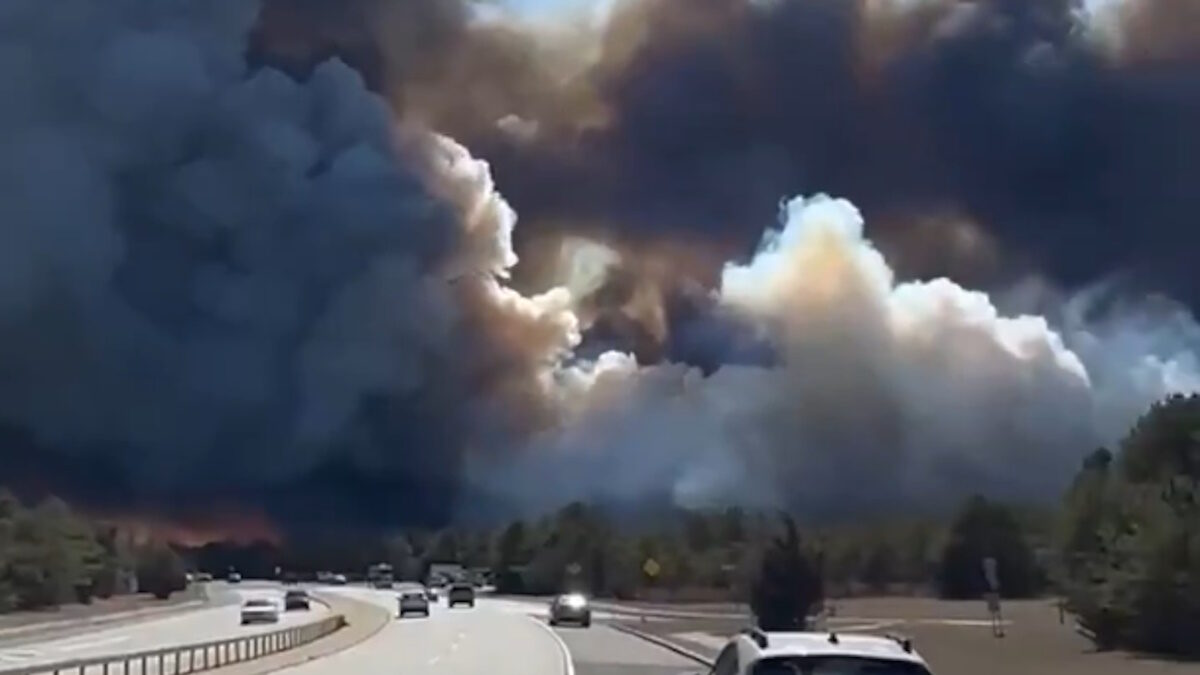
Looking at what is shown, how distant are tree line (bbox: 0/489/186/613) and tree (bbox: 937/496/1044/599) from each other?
56728 millimetres

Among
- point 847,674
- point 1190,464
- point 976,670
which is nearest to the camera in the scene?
Result: point 847,674

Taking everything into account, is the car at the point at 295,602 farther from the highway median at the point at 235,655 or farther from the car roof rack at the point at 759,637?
the car roof rack at the point at 759,637

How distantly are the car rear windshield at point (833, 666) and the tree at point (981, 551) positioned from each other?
4837 inches

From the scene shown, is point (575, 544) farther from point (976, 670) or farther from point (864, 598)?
point (976, 670)

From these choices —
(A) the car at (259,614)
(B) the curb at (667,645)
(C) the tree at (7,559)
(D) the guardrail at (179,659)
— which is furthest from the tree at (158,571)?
→ (D) the guardrail at (179,659)

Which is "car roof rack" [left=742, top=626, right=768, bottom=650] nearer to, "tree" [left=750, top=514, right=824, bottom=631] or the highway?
the highway

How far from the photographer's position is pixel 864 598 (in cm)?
13500

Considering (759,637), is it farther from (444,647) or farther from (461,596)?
(461,596)

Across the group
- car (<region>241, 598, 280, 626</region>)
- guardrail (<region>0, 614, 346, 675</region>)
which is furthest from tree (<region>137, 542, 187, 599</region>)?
guardrail (<region>0, 614, 346, 675</region>)

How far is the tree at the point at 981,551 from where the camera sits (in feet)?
451

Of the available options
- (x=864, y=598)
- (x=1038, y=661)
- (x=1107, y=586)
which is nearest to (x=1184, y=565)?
(x=1107, y=586)

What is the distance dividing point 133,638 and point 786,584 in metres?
27.7

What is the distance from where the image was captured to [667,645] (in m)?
68.6

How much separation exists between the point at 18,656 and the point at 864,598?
7982 centimetres
